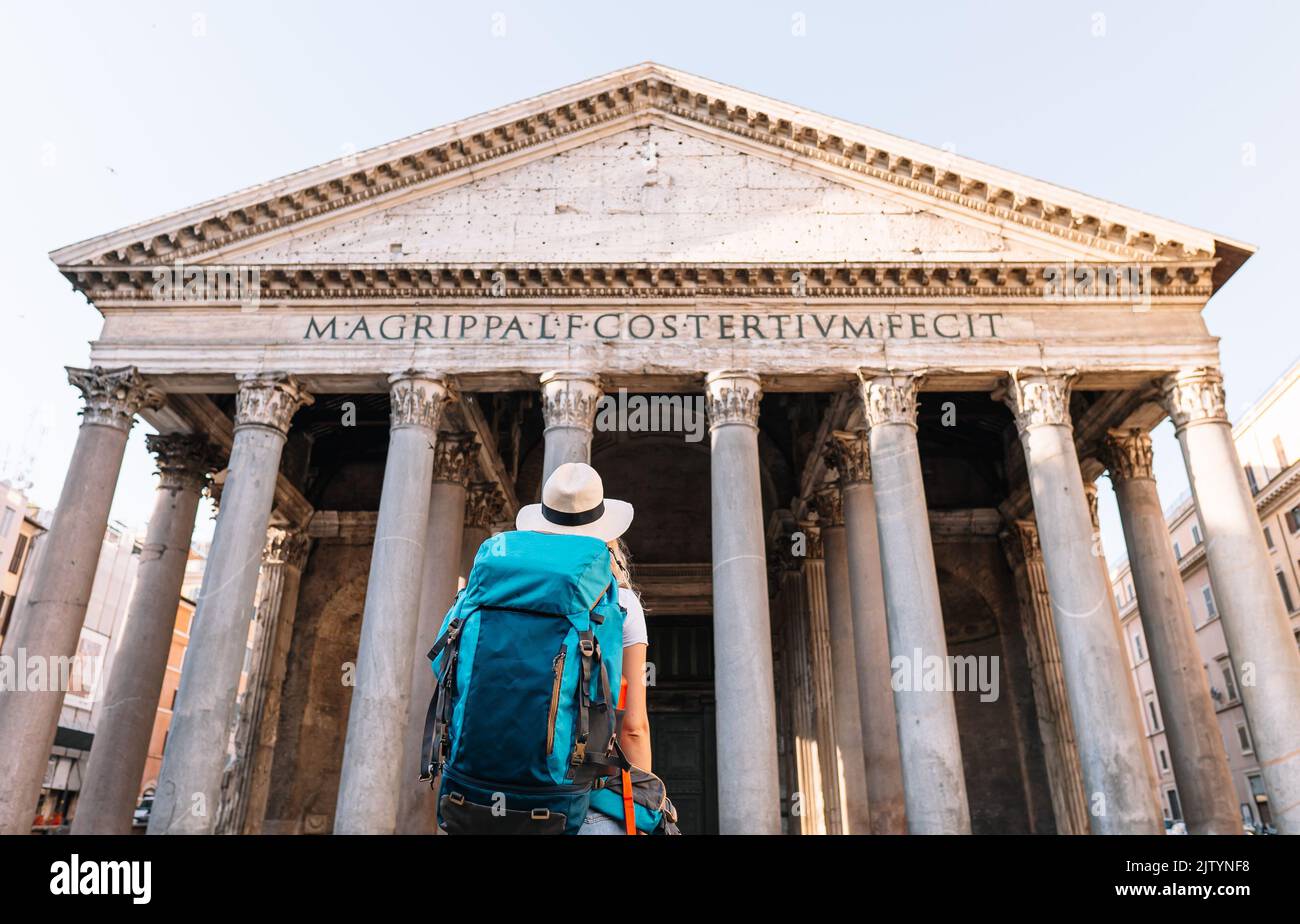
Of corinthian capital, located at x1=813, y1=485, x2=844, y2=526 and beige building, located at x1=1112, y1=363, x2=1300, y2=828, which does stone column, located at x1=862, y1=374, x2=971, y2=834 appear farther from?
beige building, located at x1=1112, y1=363, x2=1300, y2=828

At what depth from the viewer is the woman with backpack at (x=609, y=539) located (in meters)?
3.02

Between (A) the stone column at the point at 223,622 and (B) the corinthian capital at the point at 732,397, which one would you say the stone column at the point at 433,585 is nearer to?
(A) the stone column at the point at 223,622

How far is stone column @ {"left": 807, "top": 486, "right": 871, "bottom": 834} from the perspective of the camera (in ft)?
50.3

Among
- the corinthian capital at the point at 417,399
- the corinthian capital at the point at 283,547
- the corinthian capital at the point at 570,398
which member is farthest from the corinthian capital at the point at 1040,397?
the corinthian capital at the point at 283,547

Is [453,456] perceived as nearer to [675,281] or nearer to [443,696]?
[675,281]

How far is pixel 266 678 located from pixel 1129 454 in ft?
55.6

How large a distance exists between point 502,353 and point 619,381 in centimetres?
187

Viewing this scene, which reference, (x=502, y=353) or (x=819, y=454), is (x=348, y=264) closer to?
(x=502, y=353)

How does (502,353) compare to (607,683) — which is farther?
(502,353)

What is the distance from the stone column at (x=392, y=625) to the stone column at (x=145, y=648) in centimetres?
390

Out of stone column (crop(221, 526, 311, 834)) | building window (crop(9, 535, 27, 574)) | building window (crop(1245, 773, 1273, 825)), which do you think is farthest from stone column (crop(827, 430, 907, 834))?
building window (crop(9, 535, 27, 574))

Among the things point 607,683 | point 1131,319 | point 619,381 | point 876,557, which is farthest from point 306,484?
point 607,683

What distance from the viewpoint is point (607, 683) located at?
2816 millimetres
